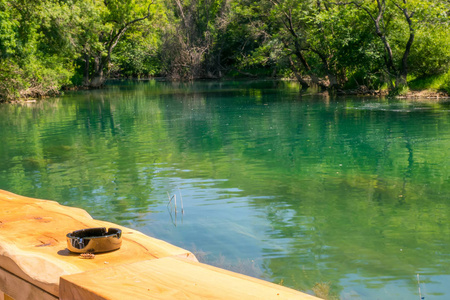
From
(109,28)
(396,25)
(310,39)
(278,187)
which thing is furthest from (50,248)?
(109,28)

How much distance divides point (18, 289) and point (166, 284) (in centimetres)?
93

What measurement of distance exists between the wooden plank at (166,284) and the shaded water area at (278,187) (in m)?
3.46

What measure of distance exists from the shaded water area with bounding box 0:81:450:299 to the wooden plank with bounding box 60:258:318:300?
3463 millimetres

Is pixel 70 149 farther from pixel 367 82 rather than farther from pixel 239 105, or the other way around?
pixel 367 82

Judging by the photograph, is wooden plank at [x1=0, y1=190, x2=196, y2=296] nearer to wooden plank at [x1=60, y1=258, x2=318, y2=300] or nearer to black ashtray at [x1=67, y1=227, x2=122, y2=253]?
black ashtray at [x1=67, y1=227, x2=122, y2=253]

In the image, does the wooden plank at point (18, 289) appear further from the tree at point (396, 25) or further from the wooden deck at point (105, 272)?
the tree at point (396, 25)

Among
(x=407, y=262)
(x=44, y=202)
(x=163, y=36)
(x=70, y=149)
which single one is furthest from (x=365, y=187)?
(x=163, y=36)

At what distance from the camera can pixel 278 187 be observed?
997 cm

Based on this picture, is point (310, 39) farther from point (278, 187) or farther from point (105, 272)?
point (105, 272)

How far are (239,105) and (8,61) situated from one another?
548 inches

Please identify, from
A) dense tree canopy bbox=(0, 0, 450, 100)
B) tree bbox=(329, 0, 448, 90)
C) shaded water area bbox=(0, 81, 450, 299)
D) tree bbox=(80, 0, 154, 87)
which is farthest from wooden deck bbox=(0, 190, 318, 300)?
tree bbox=(80, 0, 154, 87)

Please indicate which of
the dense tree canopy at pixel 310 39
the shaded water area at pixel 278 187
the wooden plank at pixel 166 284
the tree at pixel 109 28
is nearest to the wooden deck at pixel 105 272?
the wooden plank at pixel 166 284

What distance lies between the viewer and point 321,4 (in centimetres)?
3472

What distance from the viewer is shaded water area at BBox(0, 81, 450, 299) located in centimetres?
621
